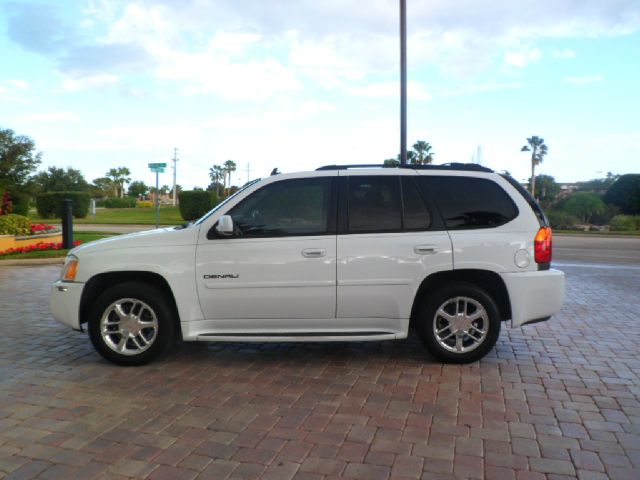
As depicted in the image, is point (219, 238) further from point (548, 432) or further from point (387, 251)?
point (548, 432)

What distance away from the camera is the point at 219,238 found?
509cm

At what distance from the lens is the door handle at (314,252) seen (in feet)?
16.5

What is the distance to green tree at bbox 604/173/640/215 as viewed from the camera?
4447cm

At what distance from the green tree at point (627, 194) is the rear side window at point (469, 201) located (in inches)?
1790

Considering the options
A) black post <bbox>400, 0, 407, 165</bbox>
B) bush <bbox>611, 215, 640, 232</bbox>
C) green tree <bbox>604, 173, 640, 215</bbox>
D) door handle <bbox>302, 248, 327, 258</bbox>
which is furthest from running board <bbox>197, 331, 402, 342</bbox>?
green tree <bbox>604, 173, 640, 215</bbox>

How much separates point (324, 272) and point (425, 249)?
948 mm

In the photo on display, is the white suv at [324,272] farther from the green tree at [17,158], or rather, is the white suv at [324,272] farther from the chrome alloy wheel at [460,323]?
the green tree at [17,158]

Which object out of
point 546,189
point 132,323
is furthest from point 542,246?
point 546,189

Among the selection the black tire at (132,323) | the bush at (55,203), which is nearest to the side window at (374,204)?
the black tire at (132,323)

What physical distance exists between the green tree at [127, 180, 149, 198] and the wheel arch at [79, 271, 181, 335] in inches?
4601

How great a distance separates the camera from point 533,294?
513cm

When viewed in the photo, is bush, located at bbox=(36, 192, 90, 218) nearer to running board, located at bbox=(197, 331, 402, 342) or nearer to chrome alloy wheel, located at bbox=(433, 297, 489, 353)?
running board, located at bbox=(197, 331, 402, 342)

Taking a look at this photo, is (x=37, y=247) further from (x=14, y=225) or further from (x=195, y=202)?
(x=195, y=202)

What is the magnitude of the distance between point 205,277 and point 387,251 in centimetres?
167
